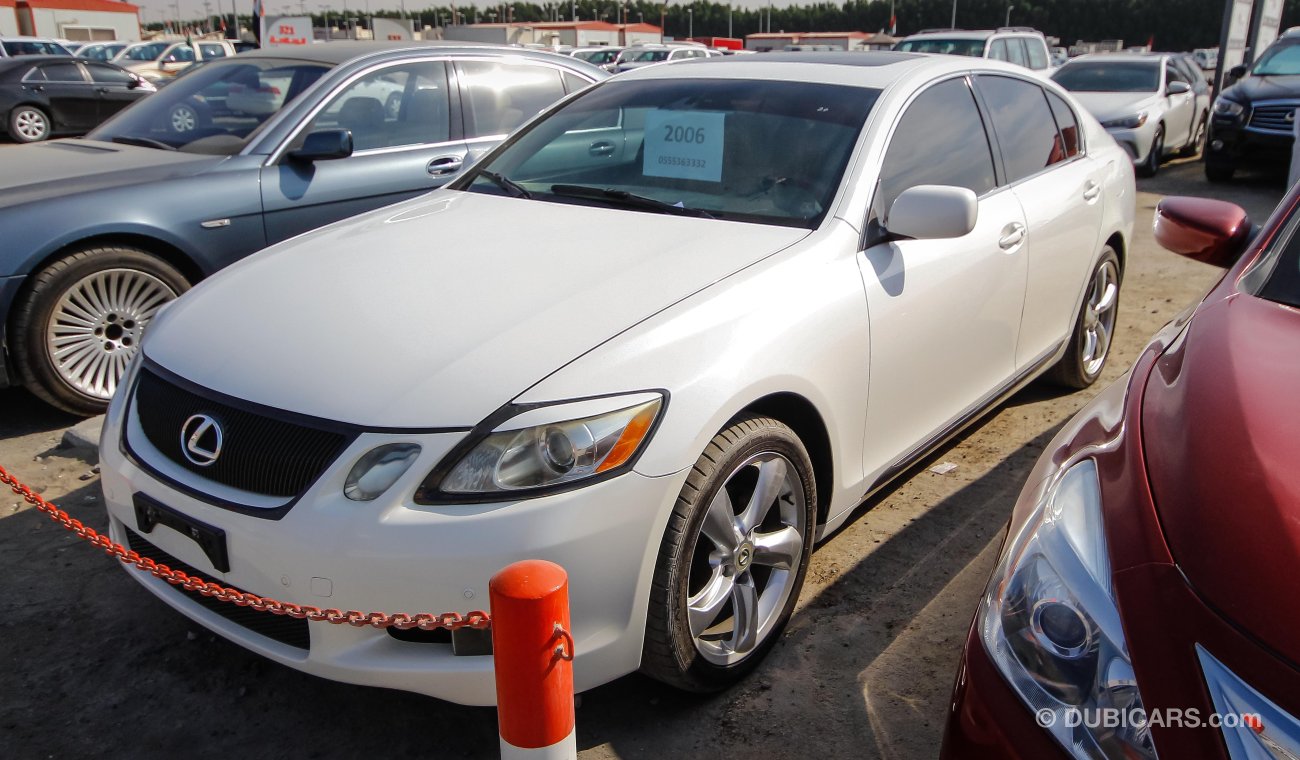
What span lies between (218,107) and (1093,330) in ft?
14.8

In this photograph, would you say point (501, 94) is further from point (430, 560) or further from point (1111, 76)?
point (1111, 76)

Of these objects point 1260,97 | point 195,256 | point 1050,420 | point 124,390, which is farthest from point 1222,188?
point 124,390

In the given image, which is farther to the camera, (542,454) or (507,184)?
(507,184)

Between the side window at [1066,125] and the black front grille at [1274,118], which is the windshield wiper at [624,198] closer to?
the side window at [1066,125]

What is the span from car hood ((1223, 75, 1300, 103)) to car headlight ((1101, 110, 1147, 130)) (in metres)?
0.87

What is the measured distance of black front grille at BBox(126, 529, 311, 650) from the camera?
2.22 m

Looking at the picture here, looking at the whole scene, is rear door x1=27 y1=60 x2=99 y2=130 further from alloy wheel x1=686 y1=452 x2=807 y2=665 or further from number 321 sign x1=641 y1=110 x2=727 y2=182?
alloy wheel x1=686 y1=452 x2=807 y2=665

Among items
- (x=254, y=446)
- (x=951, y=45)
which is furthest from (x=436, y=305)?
(x=951, y=45)

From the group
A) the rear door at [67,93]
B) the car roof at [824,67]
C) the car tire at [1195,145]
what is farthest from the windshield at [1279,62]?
the rear door at [67,93]

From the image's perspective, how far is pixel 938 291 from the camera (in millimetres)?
3143

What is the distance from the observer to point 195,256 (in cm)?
453

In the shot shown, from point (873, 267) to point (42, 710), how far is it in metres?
2.54

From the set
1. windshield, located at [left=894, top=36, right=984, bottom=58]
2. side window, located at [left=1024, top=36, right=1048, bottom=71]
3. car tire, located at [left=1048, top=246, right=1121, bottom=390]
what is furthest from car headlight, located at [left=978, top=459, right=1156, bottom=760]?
side window, located at [left=1024, top=36, right=1048, bottom=71]

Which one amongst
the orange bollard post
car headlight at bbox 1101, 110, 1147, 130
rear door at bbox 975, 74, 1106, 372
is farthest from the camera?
car headlight at bbox 1101, 110, 1147, 130
